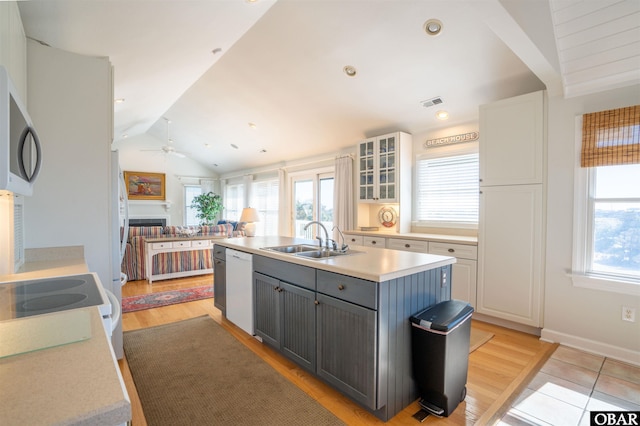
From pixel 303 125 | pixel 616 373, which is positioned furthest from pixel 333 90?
pixel 616 373

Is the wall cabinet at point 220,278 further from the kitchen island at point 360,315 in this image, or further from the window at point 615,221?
the window at point 615,221

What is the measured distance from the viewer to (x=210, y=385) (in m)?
→ 2.23

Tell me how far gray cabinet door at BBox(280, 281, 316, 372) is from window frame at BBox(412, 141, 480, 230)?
2.72 metres

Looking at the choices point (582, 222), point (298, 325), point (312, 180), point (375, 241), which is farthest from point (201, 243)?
point (582, 222)

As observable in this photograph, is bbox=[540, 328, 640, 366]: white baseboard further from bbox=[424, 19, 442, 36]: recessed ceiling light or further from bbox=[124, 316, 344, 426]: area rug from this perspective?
bbox=[424, 19, 442, 36]: recessed ceiling light

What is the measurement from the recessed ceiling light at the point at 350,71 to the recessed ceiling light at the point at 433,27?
0.99 meters

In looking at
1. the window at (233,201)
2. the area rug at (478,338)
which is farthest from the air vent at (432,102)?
the window at (233,201)

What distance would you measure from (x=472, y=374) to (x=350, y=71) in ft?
11.0

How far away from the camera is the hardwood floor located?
6.25 ft

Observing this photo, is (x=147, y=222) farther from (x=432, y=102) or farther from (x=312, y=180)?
(x=432, y=102)

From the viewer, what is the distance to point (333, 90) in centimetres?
421

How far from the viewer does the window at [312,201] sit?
20.6 ft

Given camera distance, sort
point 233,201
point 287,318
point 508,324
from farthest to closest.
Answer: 1. point 233,201
2. point 508,324
3. point 287,318

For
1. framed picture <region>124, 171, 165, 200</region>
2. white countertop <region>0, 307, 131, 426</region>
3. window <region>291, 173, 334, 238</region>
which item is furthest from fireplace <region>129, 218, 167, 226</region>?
white countertop <region>0, 307, 131, 426</region>
